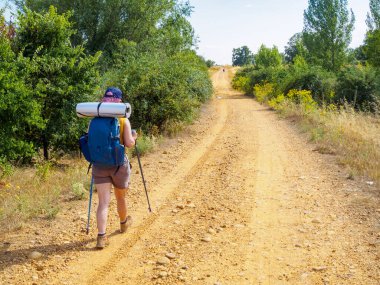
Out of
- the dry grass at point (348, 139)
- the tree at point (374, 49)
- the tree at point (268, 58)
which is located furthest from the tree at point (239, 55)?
the dry grass at point (348, 139)

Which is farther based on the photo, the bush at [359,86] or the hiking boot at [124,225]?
the bush at [359,86]

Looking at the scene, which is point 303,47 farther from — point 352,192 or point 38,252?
point 38,252

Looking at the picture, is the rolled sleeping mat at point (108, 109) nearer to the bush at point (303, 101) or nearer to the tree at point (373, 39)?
the bush at point (303, 101)

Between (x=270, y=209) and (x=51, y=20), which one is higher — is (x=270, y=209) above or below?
below

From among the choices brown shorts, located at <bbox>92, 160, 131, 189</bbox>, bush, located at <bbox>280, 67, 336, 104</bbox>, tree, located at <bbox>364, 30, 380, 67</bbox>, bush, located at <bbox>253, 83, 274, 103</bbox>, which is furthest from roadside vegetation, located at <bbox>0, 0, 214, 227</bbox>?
tree, located at <bbox>364, 30, 380, 67</bbox>

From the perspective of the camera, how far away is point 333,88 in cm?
2347

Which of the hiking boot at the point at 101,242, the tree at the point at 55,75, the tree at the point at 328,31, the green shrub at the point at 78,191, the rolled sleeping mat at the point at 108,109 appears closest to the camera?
the rolled sleeping mat at the point at 108,109

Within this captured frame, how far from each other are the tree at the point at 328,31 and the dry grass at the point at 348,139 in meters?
23.3

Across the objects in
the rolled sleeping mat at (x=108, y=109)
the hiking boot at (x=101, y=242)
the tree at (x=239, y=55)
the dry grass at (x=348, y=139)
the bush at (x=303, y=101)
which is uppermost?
the tree at (x=239, y=55)

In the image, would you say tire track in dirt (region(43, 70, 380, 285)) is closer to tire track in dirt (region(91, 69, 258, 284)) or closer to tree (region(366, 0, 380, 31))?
tire track in dirt (region(91, 69, 258, 284))

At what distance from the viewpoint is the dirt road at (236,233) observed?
4211mm

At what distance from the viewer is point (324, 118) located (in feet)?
47.7

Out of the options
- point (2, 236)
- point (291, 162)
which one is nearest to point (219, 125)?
point (291, 162)

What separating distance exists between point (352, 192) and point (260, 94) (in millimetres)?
23362
